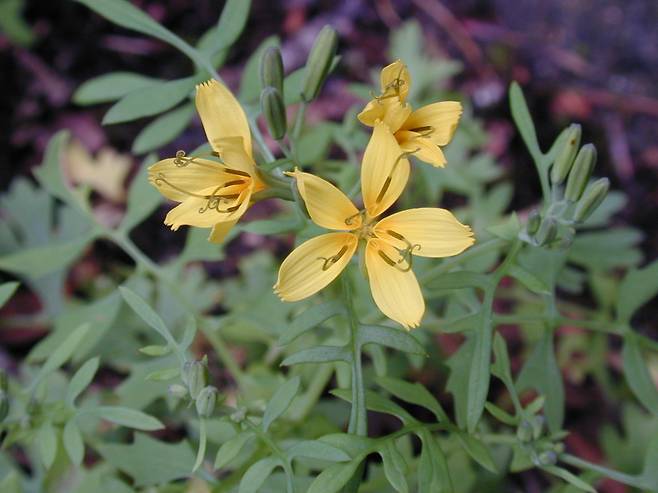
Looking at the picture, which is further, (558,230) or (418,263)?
(418,263)

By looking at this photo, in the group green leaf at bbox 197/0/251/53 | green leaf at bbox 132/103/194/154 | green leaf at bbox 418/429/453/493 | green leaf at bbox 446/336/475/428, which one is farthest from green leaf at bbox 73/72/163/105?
green leaf at bbox 418/429/453/493

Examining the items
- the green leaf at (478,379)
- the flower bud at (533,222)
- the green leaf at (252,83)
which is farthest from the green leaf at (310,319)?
the green leaf at (252,83)

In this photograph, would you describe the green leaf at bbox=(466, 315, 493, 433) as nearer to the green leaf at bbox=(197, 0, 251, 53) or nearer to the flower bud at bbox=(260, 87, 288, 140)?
the flower bud at bbox=(260, 87, 288, 140)

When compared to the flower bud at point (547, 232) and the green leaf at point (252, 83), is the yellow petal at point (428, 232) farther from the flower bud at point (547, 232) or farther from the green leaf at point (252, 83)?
the green leaf at point (252, 83)

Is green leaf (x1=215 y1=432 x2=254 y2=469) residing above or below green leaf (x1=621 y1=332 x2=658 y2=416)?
above

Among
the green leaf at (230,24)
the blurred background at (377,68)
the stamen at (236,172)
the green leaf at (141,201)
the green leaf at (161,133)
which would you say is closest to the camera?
the stamen at (236,172)

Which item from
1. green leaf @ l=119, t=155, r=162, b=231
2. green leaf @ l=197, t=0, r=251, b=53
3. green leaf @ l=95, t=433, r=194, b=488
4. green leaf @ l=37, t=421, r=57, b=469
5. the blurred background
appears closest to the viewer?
green leaf @ l=37, t=421, r=57, b=469

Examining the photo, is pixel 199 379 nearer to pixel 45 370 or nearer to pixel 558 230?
pixel 45 370

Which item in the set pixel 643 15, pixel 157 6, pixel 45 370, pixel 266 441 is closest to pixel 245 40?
pixel 157 6
